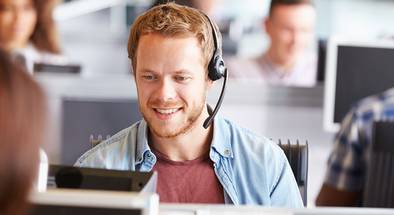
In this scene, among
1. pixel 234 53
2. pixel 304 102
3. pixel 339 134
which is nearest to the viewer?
pixel 339 134

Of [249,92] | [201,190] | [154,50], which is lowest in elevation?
[201,190]

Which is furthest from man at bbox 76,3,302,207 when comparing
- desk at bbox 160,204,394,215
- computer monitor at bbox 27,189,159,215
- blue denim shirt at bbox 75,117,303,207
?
computer monitor at bbox 27,189,159,215

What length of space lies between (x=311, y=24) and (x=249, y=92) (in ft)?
2.81

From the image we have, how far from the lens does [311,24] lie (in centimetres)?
232

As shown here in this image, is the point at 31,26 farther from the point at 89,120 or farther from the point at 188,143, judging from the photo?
the point at 188,143

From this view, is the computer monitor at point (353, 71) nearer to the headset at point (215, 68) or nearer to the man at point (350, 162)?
the man at point (350, 162)

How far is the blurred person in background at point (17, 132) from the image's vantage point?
434mm

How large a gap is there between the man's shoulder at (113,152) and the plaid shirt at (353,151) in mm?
416

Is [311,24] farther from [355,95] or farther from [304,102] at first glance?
[304,102]

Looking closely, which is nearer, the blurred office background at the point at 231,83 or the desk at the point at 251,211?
the desk at the point at 251,211

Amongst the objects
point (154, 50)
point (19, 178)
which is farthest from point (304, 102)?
point (19, 178)

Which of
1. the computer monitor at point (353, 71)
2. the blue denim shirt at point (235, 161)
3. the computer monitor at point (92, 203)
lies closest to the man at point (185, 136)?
the blue denim shirt at point (235, 161)

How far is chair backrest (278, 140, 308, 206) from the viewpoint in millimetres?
1156

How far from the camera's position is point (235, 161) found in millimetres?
1165
